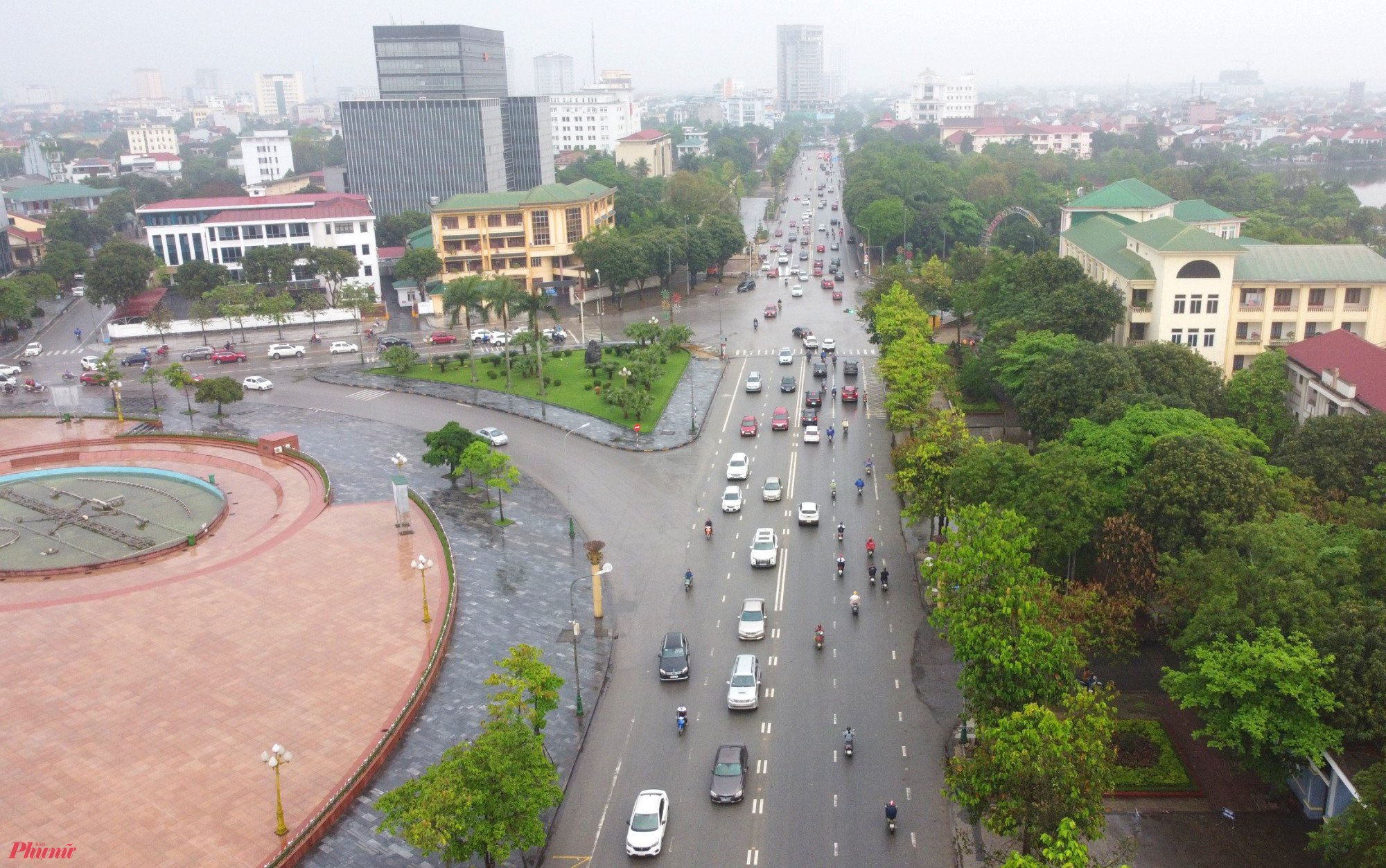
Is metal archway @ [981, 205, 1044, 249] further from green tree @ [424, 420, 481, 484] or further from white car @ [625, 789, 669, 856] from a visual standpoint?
white car @ [625, 789, 669, 856]

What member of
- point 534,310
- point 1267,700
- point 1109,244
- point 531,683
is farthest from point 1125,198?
point 531,683

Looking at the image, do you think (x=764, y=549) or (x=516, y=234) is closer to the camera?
(x=764, y=549)

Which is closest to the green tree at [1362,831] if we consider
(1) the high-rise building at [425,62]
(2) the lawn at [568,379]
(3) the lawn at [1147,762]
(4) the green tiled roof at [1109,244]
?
(3) the lawn at [1147,762]

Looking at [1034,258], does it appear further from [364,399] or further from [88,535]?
[88,535]

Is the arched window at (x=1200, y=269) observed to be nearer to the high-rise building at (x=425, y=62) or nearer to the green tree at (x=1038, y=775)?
the green tree at (x=1038, y=775)

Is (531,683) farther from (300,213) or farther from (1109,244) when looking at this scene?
(300,213)

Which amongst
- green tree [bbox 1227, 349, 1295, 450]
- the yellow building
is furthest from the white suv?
green tree [bbox 1227, 349, 1295, 450]
